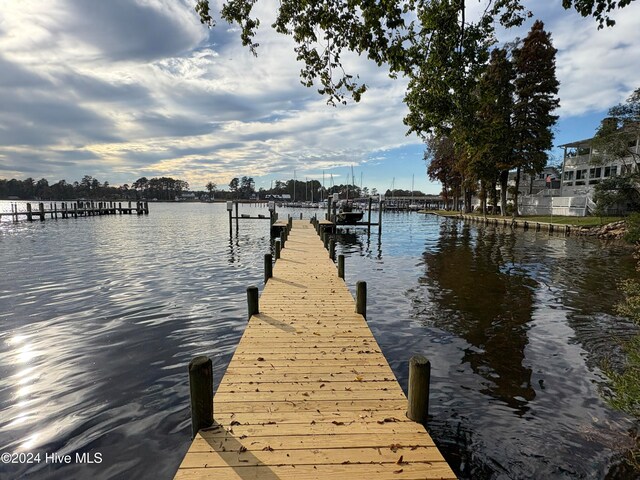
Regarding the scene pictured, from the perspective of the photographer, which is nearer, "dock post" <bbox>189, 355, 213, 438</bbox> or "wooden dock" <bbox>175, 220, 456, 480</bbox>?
"wooden dock" <bbox>175, 220, 456, 480</bbox>

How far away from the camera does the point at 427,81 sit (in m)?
11.4

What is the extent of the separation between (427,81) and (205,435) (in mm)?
11493

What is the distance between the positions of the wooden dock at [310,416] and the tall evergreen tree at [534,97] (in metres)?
47.5

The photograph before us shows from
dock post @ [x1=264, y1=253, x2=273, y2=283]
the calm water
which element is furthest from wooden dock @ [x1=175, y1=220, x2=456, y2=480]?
dock post @ [x1=264, y1=253, x2=273, y2=283]

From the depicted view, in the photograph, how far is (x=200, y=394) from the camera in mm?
4234

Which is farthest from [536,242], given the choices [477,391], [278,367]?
[278,367]

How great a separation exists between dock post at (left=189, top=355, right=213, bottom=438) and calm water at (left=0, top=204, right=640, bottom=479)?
1581mm

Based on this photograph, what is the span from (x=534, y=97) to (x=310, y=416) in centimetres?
5332

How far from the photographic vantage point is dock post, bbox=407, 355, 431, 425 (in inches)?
173

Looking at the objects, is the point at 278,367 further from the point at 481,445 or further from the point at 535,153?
the point at 535,153

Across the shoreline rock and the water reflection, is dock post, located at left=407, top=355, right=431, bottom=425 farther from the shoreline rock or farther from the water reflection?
the shoreline rock

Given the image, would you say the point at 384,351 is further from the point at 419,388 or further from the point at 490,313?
the point at 490,313

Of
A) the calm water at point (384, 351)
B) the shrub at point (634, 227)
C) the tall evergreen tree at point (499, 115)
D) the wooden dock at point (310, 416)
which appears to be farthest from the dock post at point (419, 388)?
the tall evergreen tree at point (499, 115)

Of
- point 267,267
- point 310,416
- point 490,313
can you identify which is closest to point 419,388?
point 310,416
